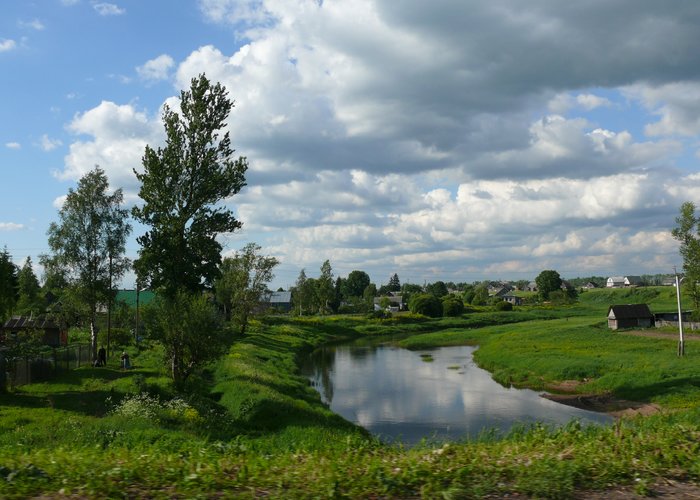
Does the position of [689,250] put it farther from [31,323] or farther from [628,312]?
[31,323]

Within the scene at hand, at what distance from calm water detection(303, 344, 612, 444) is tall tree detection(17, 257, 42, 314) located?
33701 millimetres

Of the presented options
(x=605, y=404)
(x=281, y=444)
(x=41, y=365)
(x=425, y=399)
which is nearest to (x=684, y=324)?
(x=605, y=404)

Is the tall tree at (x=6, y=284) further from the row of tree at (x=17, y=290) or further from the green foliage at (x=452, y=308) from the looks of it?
the green foliage at (x=452, y=308)

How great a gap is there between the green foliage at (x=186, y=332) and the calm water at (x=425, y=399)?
798 cm

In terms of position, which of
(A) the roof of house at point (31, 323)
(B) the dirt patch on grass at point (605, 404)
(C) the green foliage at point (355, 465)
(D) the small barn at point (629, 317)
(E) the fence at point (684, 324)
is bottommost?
(B) the dirt patch on grass at point (605, 404)

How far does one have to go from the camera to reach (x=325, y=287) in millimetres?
119250

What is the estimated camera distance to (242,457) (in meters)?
8.42

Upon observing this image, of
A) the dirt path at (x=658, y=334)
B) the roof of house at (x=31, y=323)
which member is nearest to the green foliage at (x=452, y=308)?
the dirt path at (x=658, y=334)

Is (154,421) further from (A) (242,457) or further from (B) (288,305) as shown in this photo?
(B) (288,305)

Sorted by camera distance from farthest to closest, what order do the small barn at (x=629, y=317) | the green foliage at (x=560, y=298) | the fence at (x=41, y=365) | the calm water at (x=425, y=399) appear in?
1. the green foliage at (x=560, y=298)
2. the small barn at (x=629, y=317)
3. the calm water at (x=425, y=399)
4. the fence at (x=41, y=365)

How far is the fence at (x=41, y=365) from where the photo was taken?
26625 mm

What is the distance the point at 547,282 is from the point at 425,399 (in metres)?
137

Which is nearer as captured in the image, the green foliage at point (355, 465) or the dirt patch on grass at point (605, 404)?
the green foliage at point (355, 465)

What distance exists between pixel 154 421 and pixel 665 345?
44.9 meters
